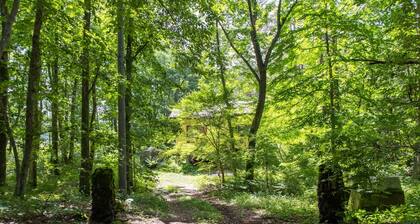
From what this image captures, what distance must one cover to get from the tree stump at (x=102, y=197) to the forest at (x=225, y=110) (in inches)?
0.9

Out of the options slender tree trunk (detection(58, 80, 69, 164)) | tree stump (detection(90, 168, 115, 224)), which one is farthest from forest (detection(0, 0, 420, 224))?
slender tree trunk (detection(58, 80, 69, 164))

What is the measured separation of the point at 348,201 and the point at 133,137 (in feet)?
25.9

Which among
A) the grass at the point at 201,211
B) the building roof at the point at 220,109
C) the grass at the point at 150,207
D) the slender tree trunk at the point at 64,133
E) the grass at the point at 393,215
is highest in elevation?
the building roof at the point at 220,109

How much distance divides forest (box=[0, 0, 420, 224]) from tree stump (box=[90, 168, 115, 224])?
0.07 ft

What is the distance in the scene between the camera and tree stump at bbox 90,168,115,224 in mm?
7070

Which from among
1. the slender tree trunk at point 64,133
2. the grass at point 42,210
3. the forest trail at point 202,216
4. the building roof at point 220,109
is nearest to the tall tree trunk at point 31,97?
the grass at point 42,210

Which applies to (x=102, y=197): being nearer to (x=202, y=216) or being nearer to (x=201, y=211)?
(x=202, y=216)

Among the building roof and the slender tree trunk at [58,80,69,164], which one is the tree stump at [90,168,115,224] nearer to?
the slender tree trunk at [58,80,69,164]

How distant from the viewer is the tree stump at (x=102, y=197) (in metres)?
7.07

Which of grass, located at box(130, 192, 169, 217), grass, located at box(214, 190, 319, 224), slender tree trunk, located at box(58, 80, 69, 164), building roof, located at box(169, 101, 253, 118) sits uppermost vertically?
building roof, located at box(169, 101, 253, 118)

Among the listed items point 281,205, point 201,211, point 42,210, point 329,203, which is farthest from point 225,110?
point 42,210

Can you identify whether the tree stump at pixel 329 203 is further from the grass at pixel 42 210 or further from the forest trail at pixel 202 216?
the grass at pixel 42 210

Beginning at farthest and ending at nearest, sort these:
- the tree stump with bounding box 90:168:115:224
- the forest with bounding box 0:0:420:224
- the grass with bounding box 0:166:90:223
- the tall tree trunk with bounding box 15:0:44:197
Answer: the tall tree trunk with bounding box 15:0:44:197 < the tree stump with bounding box 90:168:115:224 < the grass with bounding box 0:166:90:223 < the forest with bounding box 0:0:420:224

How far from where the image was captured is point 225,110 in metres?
17.4
